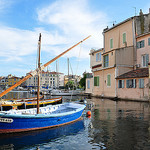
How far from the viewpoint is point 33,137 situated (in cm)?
1023

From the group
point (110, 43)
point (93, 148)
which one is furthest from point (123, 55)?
point (93, 148)

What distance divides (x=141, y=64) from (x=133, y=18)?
8301 mm

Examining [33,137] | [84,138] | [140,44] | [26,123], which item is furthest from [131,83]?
[33,137]

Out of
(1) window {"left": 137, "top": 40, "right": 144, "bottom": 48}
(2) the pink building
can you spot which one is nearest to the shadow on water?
(2) the pink building

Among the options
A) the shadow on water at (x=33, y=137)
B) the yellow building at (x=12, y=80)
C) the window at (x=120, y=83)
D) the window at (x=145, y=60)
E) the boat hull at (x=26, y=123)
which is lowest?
the shadow on water at (x=33, y=137)

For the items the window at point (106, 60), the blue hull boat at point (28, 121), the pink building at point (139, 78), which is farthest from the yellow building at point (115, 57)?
the blue hull boat at point (28, 121)

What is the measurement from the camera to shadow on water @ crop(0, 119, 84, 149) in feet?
30.1

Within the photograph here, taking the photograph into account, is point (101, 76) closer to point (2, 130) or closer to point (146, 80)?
point (146, 80)

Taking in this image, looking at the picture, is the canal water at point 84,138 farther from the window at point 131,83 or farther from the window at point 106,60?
the window at point 106,60

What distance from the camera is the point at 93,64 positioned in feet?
146

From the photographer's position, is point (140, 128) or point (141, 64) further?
point (141, 64)

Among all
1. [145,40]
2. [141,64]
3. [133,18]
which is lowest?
[141,64]

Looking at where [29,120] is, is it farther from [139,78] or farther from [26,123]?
[139,78]

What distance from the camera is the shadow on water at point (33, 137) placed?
362 inches
